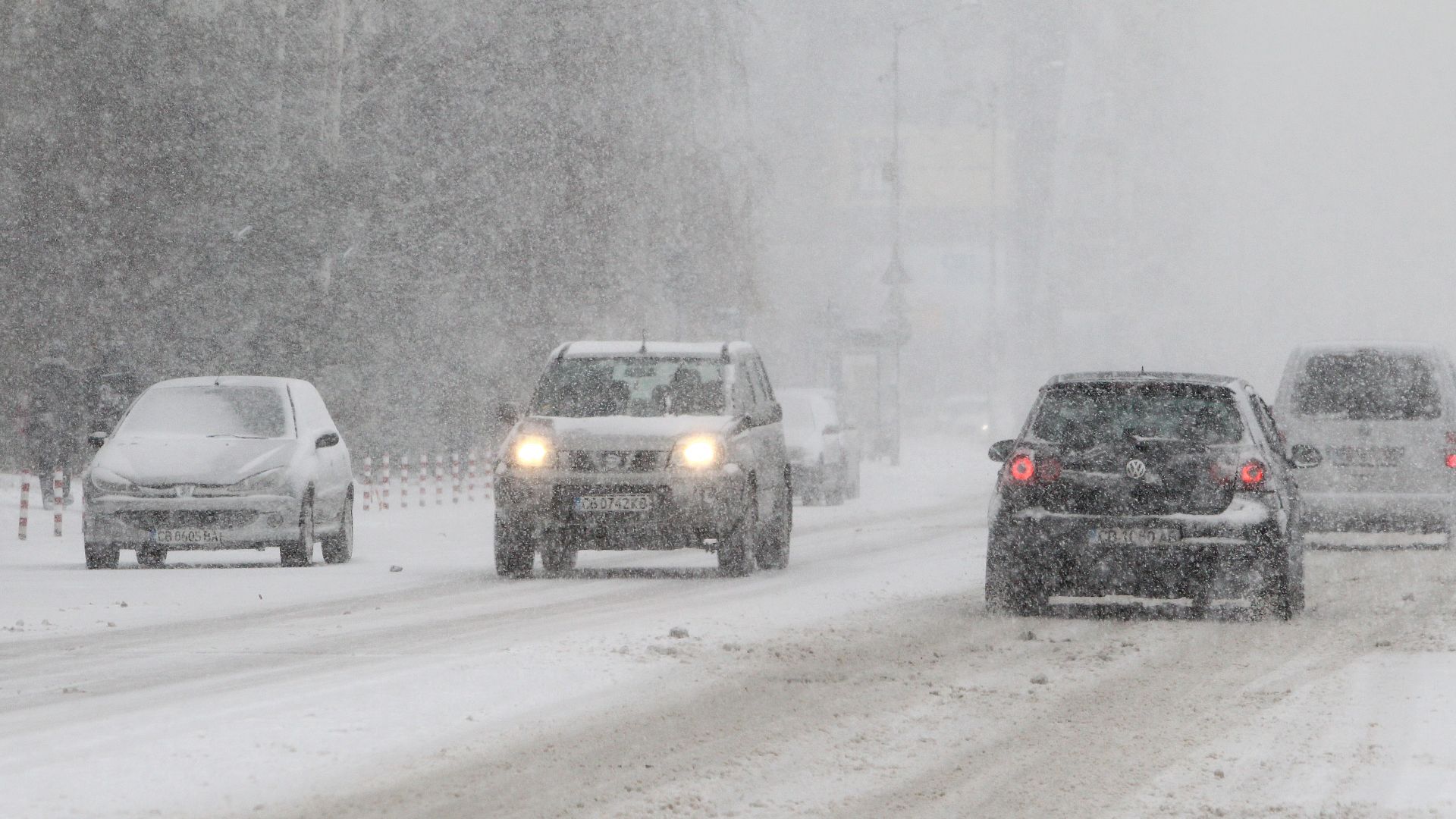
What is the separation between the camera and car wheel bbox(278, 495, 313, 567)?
2022cm

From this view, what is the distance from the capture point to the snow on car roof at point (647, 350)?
19.5 meters

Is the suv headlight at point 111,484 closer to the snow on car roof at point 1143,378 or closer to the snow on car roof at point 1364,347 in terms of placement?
the snow on car roof at point 1143,378

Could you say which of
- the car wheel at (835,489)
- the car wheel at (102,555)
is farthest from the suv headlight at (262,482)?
the car wheel at (835,489)

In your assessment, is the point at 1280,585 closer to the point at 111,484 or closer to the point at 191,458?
the point at 191,458

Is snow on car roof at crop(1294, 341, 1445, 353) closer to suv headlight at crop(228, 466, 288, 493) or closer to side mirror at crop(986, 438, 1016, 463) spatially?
side mirror at crop(986, 438, 1016, 463)

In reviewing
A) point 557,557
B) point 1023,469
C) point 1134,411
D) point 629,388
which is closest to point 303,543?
point 557,557

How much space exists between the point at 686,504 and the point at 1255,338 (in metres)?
98.4

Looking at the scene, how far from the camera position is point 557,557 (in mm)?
19219

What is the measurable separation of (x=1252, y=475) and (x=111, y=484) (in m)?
9.48

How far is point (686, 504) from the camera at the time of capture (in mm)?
17953

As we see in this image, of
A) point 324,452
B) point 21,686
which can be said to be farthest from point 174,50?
point 21,686

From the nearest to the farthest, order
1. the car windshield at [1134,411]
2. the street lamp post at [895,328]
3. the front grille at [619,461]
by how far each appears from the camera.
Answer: the car windshield at [1134,411], the front grille at [619,461], the street lamp post at [895,328]

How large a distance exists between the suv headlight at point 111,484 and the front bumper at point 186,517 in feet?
0.18

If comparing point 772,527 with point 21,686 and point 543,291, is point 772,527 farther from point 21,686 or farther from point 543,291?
point 543,291
